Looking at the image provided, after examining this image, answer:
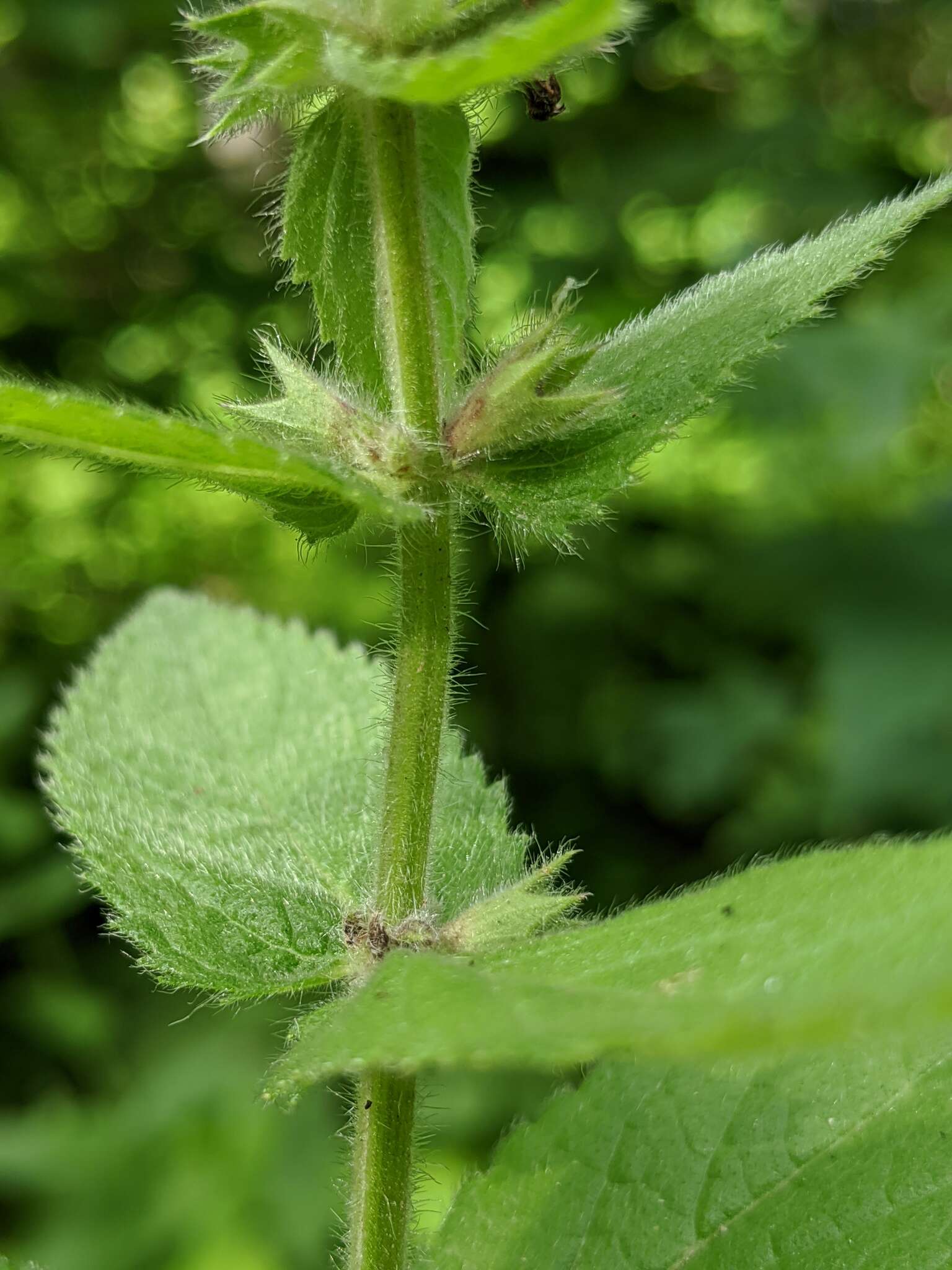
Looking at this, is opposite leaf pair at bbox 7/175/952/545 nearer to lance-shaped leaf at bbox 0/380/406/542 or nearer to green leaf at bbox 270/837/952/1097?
lance-shaped leaf at bbox 0/380/406/542

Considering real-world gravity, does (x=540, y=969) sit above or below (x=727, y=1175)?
above

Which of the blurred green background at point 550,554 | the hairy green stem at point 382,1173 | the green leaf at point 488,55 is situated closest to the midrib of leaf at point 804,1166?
the hairy green stem at point 382,1173

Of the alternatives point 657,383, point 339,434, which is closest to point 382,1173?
point 339,434

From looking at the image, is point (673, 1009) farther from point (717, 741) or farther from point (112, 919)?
point (717, 741)

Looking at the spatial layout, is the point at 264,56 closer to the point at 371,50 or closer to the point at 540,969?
the point at 371,50

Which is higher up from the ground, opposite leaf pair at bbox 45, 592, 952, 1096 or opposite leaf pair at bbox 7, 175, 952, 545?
opposite leaf pair at bbox 7, 175, 952, 545

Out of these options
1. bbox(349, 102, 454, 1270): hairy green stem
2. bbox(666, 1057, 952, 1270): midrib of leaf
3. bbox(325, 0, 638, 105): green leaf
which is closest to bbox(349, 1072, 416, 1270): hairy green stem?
bbox(349, 102, 454, 1270): hairy green stem
